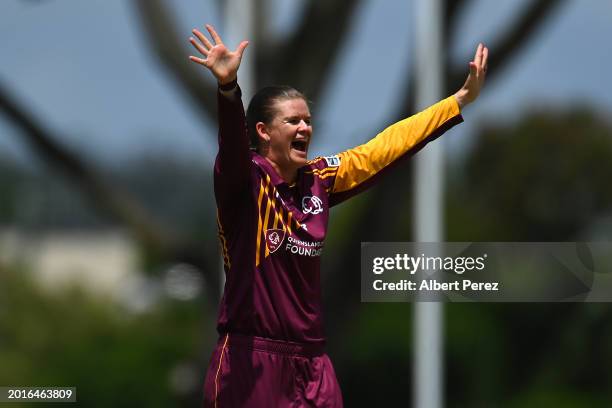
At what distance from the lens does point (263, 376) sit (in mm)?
3326

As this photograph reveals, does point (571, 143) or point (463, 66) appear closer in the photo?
point (463, 66)

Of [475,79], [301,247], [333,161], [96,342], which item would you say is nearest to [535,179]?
[96,342]

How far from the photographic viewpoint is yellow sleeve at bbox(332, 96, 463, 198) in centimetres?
364

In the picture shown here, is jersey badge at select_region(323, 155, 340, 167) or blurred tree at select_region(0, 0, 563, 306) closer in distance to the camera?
jersey badge at select_region(323, 155, 340, 167)

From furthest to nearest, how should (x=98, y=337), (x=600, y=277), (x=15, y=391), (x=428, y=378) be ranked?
1. (x=98, y=337)
2. (x=428, y=378)
3. (x=15, y=391)
4. (x=600, y=277)

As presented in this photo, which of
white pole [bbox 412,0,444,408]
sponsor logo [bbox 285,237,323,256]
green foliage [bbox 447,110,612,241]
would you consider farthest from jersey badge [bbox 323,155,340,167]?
green foliage [bbox 447,110,612,241]

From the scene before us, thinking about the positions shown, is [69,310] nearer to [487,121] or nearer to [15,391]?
[15,391]

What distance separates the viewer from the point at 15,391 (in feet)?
24.8

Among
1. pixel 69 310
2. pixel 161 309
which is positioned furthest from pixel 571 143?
pixel 69 310

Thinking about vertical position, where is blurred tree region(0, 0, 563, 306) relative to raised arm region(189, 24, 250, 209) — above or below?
above

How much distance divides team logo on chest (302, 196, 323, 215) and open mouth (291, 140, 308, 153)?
159mm

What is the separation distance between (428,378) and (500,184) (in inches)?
132

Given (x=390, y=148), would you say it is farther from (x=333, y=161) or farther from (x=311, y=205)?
(x=311, y=205)

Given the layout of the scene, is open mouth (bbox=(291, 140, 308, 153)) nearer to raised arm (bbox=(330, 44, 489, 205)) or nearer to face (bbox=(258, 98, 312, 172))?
face (bbox=(258, 98, 312, 172))
